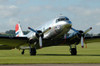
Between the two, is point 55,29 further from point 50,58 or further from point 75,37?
point 50,58

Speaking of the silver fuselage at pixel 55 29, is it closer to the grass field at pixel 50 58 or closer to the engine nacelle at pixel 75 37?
the engine nacelle at pixel 75 37

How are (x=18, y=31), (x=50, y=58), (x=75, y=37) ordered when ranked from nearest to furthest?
(x=50, y=58) → (x=75, y=37) → (x=18, y=31)

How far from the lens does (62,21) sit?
29.1 m

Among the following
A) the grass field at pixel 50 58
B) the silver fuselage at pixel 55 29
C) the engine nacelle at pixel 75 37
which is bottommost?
the grass field at pixel 50 58

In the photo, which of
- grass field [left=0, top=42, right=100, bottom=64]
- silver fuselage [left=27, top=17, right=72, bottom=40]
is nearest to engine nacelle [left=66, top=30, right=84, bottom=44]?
silver fuselage [left=27, top=17, right=72, bottom=40]

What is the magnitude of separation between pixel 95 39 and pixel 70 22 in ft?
24.1

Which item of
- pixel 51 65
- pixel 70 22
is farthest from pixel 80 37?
pixel 51 65

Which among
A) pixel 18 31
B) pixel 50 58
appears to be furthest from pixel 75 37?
pixel 18 31

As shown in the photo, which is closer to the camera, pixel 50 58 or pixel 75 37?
pixel 50 58

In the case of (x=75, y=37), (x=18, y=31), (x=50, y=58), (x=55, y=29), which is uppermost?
(x=18, y=31)

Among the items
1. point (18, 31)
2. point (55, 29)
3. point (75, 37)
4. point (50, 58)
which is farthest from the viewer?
point (18, 31)

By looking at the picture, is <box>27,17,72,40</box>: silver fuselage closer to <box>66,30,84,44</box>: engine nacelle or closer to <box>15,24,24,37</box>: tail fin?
<box>66,30,84,44</box>: engine nacelle

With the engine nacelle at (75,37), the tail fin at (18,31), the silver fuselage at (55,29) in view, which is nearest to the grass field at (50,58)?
the engine nacelle at (75,37)

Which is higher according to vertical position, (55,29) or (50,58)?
(55,29)
